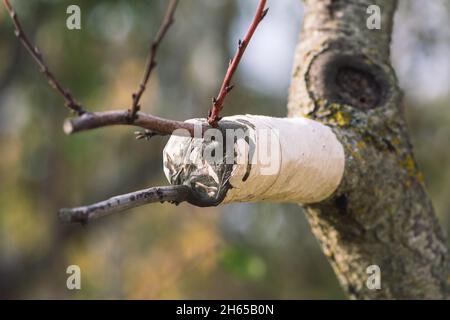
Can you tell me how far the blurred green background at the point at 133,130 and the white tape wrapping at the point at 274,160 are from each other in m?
2.74

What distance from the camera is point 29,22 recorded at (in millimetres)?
5434

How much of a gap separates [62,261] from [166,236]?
5.34 metres

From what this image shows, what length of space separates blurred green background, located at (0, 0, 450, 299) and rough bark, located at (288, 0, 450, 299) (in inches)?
94.5

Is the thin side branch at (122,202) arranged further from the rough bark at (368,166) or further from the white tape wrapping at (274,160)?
the rough bark at (368,166)

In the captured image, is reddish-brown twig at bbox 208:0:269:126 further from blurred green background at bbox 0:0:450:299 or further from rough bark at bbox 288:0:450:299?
blurred green background at bbox 0:0:450:299

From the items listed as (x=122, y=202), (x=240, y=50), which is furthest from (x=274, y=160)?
(x=122, y=202)

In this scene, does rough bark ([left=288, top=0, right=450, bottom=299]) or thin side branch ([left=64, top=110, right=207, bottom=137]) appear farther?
rough bark ([left=288, top=0, right=450, bottom=299])

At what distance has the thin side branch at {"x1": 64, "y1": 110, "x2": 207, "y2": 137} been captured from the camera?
108cm

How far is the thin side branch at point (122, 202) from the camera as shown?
1.08 m

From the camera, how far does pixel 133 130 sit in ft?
26.6

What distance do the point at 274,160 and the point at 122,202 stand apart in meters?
0.42

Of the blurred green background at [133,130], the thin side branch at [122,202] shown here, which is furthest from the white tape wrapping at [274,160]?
the blurred green background at [133,130]

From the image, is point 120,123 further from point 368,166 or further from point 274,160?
point 368,166

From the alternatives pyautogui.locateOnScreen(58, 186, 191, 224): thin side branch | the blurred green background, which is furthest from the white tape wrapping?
the blurred green background
